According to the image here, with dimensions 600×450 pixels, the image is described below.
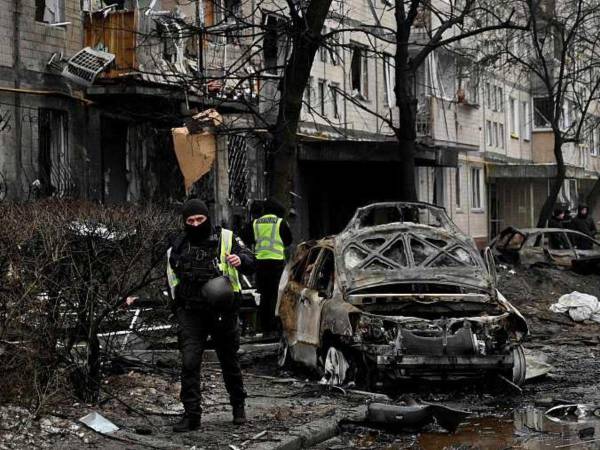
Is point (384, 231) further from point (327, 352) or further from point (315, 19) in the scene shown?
point (315, 19)

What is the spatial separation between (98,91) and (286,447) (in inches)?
564

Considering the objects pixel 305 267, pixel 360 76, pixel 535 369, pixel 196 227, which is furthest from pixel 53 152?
pixel 360 76

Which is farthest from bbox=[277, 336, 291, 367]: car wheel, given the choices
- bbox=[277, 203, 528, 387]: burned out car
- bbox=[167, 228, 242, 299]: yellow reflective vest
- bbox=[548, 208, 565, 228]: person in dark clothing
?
bbox=[548, 208, 565, 228]: person in dark clothing

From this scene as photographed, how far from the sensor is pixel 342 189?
3391 cm

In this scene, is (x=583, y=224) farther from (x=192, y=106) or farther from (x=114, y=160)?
(x=114, y=160)

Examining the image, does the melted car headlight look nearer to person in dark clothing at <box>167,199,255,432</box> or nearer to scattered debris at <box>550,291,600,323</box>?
person in dark clothing at <box>167,199,255,432</box>

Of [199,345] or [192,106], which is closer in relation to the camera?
[199,345]

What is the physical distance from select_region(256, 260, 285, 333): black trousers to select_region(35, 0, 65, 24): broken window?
861 centimetres

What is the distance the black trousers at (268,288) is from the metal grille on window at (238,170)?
1197 cm

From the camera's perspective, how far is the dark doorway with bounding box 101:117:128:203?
2316 cm

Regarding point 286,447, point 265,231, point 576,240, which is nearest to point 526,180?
point 576,240

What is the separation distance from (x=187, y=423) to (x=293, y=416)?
1.35 m

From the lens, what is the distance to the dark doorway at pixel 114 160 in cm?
2316

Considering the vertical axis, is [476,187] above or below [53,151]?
below
